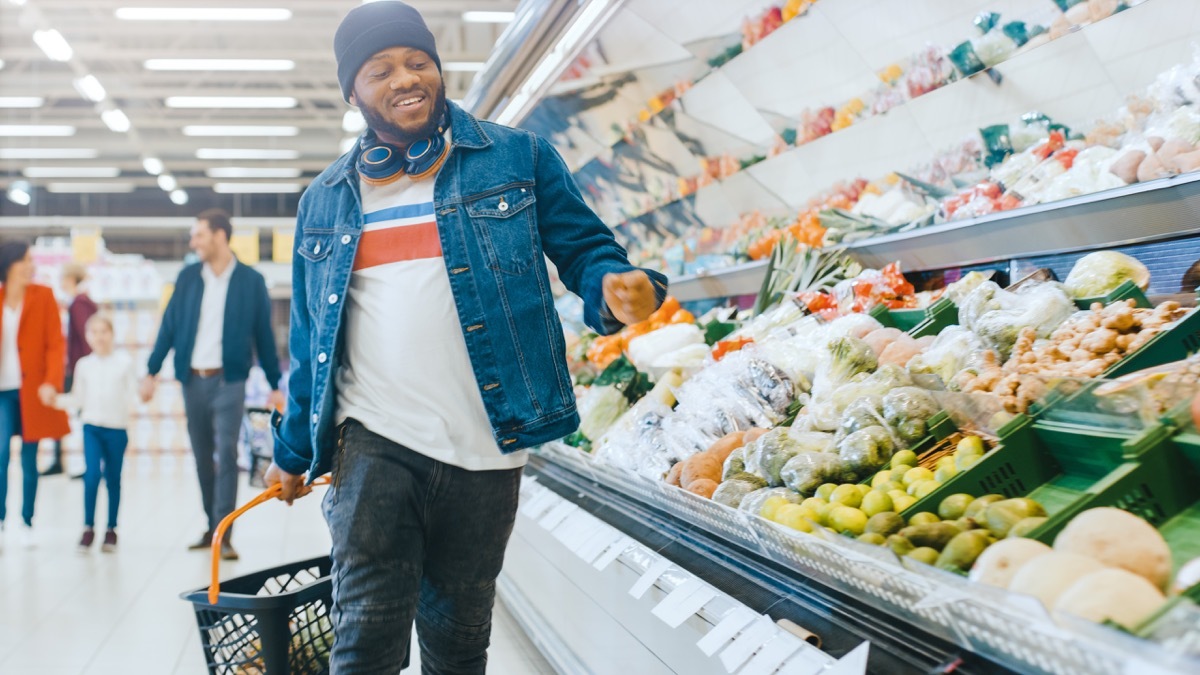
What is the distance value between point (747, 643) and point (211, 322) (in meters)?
4.18

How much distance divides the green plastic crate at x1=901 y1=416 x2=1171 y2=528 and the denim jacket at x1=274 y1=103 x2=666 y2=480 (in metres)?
0.60

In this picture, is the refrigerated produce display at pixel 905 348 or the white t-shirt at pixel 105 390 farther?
the white t-shirt at pixel 105 390

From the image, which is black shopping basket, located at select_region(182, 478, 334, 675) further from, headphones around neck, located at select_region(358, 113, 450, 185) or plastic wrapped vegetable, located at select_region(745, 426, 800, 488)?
plastic wrapped vegetable, located at select_region(745, 426, 800, 488)

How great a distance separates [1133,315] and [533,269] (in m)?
1.21

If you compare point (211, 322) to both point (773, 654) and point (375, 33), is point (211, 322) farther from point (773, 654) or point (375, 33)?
point (773, 654)

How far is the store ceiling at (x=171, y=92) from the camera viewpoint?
1177 cm

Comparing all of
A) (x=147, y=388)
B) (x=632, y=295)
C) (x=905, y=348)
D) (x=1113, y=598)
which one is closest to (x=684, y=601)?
(x=632, y=295)

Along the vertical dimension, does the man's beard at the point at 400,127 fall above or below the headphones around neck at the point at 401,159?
above

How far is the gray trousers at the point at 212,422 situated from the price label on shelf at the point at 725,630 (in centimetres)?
384

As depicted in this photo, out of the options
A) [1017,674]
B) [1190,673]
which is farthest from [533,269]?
Result: [1190,673]

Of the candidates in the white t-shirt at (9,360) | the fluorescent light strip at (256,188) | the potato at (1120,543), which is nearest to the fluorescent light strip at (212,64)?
the white t-shirt at (9,360)

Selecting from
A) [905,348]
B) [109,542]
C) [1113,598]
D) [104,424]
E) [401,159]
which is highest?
[401,159]

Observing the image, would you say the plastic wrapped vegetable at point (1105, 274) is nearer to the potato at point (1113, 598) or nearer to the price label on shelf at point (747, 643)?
the price label on shelf at point (747, 643)

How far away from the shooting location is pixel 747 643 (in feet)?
5.34
